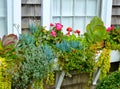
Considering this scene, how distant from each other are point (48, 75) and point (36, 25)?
0.65 metres

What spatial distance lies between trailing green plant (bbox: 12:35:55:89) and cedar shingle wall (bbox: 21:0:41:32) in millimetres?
364

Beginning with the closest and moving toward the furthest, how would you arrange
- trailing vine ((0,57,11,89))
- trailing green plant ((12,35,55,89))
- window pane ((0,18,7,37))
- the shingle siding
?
trailing vine ((0,57,11,89)), trailing green plant ((12,35,55,89)), window pane ((0,18,7,37)), the shingle siding

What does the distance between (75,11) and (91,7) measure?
0.28 meters

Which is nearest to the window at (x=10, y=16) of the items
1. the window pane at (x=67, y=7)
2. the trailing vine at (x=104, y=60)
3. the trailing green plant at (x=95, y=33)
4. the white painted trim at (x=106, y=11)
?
the window pane at (x=67, y=7)

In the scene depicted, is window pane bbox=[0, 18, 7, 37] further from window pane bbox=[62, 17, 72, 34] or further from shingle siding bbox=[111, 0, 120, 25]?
shingle siding bbox=[111, 0, 120, 25]

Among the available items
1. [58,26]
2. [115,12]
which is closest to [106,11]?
[115,12]

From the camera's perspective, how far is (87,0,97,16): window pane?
454cm

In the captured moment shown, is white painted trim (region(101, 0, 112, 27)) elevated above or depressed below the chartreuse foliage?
above

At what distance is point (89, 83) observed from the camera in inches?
170

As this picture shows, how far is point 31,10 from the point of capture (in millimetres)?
3959

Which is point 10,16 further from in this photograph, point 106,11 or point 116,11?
point 116,11

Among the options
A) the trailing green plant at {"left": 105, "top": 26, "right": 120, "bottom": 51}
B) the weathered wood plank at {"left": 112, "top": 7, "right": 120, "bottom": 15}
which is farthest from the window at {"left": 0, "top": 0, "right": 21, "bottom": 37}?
the weathered wood plank at {"left": 112, "top": 7, "right": 120, "bottom": 15}

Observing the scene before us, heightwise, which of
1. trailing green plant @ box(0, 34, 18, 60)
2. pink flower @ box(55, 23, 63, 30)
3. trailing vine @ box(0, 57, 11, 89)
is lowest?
trailing vine @ box(0, 57, 11, 89)

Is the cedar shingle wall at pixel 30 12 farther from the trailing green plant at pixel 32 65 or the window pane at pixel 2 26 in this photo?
the trailing green plant at pixel 32 65
